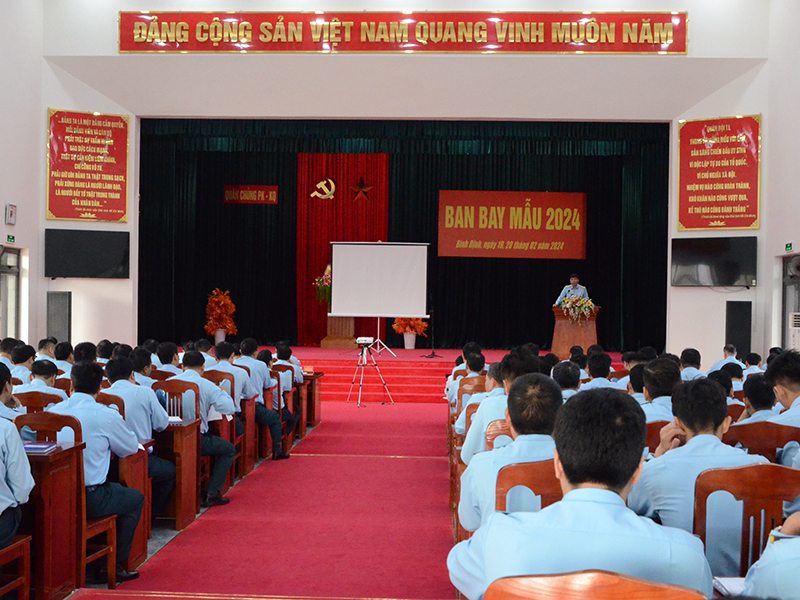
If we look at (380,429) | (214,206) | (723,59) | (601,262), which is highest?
(723,59)

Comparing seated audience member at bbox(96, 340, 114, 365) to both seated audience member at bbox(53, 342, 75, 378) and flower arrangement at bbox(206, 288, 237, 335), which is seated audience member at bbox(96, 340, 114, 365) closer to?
seated audience member at bbox(53, 342, 75, 378)

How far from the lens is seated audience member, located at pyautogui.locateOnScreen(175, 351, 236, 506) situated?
16.1 feet

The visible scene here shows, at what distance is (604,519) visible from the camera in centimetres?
144

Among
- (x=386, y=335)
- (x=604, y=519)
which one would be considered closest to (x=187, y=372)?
(x=604, y=519)

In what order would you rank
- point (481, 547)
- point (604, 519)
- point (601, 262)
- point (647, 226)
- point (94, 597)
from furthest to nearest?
point (601, 262)
point (647, 226)
point (94, 597)
point (481, 547)
point (604, 519)

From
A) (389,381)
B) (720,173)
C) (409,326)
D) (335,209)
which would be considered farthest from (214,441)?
(335,209)

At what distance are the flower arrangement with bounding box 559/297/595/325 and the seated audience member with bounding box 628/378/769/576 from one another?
8624mm

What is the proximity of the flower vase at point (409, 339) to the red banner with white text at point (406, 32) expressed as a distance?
5.72 metres

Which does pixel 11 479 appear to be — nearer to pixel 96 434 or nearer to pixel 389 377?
pixel 96 434

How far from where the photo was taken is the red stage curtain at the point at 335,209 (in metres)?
14.9

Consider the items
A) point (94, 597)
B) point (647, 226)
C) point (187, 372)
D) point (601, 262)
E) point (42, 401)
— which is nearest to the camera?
point (94, 597)

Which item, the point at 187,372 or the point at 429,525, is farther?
the point at 187,372

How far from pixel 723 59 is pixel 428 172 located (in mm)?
6198

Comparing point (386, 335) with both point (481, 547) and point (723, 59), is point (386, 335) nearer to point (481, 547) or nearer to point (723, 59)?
point (723, 59)
